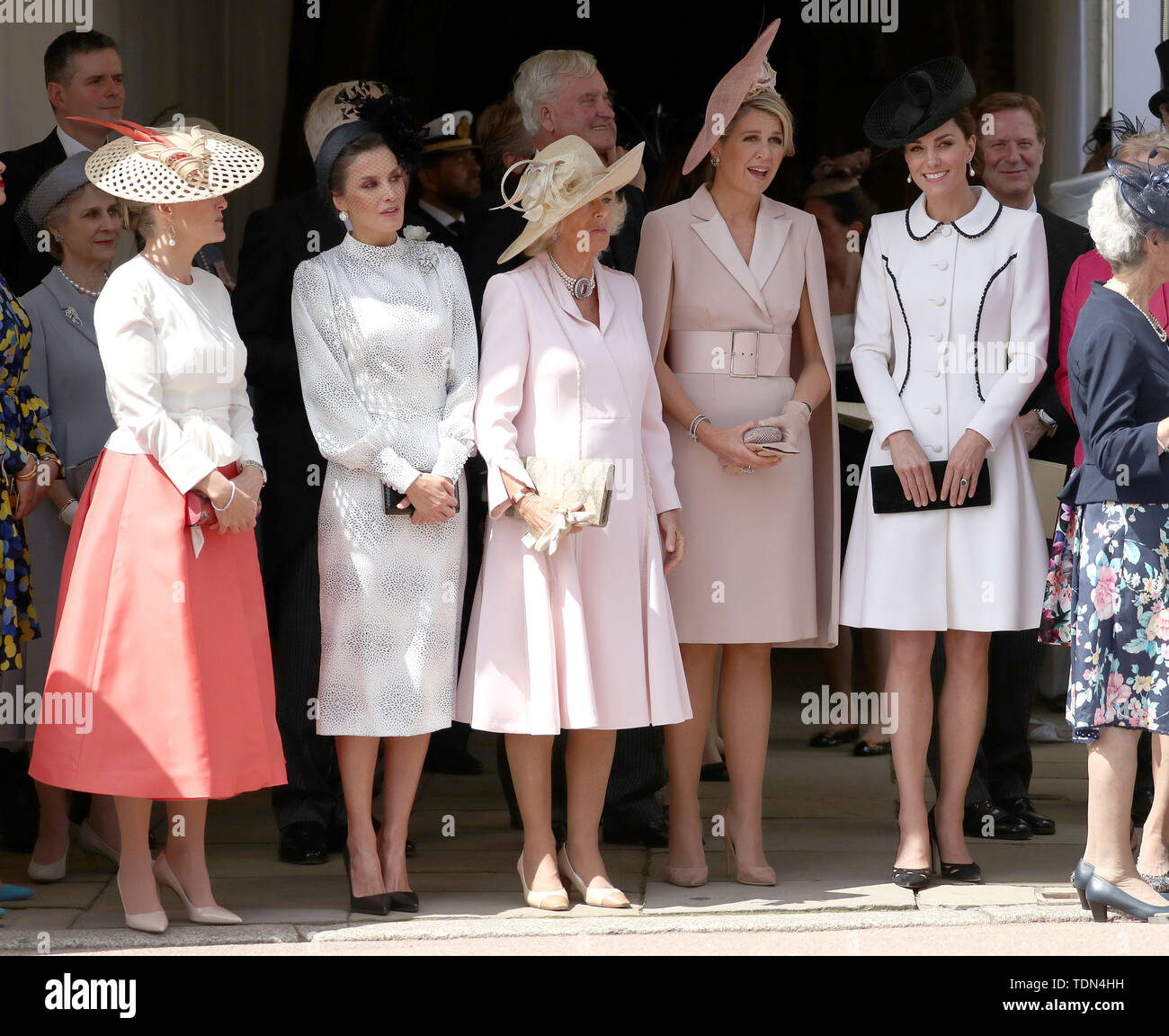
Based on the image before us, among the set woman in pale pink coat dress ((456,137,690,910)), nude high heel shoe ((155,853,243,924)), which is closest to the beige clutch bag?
woman in pale pink coat dress ((456,137,690,910))

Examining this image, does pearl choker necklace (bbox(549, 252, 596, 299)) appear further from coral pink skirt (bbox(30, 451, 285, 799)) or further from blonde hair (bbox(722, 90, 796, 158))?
coral pink skirt (bbox(30, 451, 285, 799))

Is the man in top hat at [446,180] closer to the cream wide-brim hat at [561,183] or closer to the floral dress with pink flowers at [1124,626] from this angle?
the cream wide-brim hat at [561,183]

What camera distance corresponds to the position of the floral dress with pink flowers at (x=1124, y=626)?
481cm

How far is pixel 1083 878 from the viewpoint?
16.0 feet

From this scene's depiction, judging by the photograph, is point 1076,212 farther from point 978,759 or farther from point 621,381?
point 621,381

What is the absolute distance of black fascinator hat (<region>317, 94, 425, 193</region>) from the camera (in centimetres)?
509

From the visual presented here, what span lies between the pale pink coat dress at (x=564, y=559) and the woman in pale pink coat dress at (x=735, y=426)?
25cm

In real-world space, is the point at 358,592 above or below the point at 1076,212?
below

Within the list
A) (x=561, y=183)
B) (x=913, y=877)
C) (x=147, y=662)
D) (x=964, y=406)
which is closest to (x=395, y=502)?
(x=147, y=662)

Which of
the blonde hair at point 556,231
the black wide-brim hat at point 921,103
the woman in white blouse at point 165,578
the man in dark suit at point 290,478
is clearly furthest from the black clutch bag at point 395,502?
the black wide-brim hat at point 921,103

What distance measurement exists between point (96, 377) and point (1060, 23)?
4720 millimetres

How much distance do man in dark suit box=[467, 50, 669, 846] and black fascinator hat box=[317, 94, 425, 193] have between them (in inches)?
25.9

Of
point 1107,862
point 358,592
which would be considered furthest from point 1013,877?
point 358,592

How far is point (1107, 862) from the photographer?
4.84 meters
